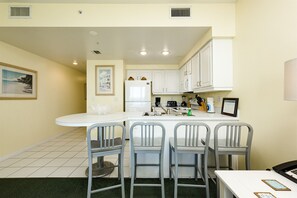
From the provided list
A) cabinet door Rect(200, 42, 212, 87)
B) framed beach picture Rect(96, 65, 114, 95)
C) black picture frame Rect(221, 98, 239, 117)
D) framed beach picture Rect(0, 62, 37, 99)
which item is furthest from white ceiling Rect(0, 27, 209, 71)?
black picture frame Rect(221, 98, 239, 117)

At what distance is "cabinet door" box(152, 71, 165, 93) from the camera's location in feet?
15.8

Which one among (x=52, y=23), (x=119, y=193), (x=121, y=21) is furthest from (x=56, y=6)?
(x=119, y=193)

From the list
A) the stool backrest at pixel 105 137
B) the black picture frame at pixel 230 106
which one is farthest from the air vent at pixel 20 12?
the black picture frame at pixel 230 106

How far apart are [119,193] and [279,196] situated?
5.59 feet

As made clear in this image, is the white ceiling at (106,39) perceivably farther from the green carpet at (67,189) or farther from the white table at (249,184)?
the green carpet at (67,189)

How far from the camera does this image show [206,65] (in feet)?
8.14

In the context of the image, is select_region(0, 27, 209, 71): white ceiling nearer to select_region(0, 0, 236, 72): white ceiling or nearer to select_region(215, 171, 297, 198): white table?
select_region(0, 0, 236, 72): white ceiling

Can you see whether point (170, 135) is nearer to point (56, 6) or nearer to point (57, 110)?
point (56, 6)

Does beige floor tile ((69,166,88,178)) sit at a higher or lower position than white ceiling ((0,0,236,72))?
lower

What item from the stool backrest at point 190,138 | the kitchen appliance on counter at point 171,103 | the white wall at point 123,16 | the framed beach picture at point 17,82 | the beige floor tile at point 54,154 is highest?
the white wall at point 123,16

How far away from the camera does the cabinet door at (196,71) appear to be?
286cm

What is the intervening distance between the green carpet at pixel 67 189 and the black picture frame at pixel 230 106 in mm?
1093

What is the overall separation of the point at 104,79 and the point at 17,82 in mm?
1903

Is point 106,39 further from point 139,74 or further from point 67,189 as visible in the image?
point 67,189
